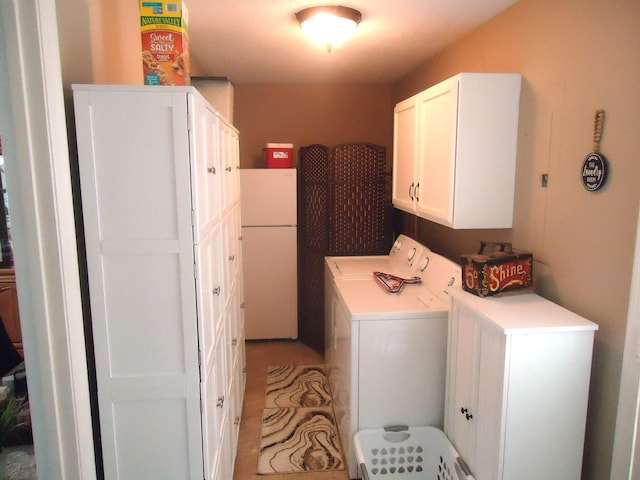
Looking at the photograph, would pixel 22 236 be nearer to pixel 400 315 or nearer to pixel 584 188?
pixel 400 315

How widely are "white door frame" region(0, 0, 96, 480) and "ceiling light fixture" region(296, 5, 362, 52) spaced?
1.33 m

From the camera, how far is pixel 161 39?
1.35m

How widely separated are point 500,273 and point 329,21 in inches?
57.6

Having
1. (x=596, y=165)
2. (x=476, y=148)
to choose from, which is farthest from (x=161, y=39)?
(x=596, y=165)

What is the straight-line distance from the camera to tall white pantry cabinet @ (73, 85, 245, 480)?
125 cm

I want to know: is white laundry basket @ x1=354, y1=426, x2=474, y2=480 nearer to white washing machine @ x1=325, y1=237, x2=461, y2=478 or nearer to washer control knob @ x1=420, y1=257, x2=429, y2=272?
white washing machine @ x1=325, y1=237, x2=461, y2=478

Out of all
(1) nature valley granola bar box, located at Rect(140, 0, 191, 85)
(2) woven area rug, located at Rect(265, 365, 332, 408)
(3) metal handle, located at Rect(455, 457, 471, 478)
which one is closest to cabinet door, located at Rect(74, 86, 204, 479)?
(1) nature valley granola bar box, located at Rect(140, 0, 191, 85)

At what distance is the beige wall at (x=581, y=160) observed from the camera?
1.49 metres

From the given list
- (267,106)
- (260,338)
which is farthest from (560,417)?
(267,106)

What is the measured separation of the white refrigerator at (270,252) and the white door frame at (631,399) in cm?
283

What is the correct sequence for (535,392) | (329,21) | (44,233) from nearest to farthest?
1. (44,233)
2. (535,392)
3. (329,21)

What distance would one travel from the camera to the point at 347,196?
366 centimetres

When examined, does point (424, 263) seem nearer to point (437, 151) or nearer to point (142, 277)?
point (437, 151)

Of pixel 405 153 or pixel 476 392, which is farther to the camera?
pixel 405 153
